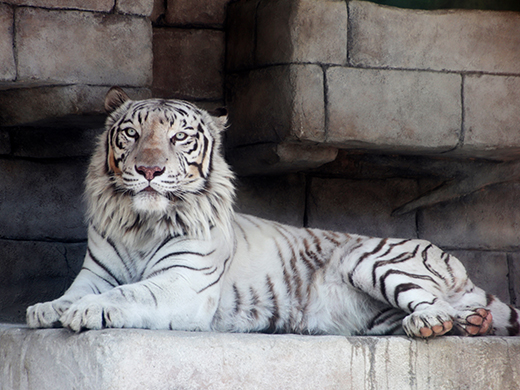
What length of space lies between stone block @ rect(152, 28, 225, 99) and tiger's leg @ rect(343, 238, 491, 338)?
5.51 feet

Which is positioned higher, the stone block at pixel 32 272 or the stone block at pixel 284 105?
the stone block at pixel 284 105

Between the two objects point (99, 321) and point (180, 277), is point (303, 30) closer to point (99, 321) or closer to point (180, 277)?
point (180, 277)

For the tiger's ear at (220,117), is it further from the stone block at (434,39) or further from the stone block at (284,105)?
the stone block at (434,39)

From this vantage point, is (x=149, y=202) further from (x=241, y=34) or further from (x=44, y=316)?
(x=241, y=34)

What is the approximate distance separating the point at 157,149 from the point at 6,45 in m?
0.99

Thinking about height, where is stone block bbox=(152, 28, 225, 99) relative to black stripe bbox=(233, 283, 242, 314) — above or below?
above

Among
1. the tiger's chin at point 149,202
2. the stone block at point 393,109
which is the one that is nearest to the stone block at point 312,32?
the stone block at point 393,109

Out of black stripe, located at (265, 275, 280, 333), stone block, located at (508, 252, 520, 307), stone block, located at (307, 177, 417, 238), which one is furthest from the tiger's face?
stone block, located at (508, 252, 520, 307)

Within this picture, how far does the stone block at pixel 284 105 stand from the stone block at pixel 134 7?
84 cm

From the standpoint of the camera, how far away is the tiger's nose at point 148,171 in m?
2.92

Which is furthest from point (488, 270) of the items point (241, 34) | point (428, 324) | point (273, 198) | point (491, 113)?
point (241, 34)

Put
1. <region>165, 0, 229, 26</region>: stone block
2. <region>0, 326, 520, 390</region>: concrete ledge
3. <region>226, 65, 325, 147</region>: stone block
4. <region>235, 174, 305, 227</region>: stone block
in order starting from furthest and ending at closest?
<region>235, 174, 305, 227</region>: stone block → <region>165, 0, 229, 26</region>: stone block → <region>226, 65, 325, 147</region>: stone block → <region>0, 326, 520, 390</region>: concrete ledge

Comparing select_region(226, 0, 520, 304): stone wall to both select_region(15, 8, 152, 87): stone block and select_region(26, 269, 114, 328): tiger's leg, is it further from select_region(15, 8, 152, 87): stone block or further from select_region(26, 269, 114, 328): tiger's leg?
select_region(26, 269, 114, 328): tiger's leg

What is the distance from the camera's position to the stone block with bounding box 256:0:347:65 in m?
3.83
